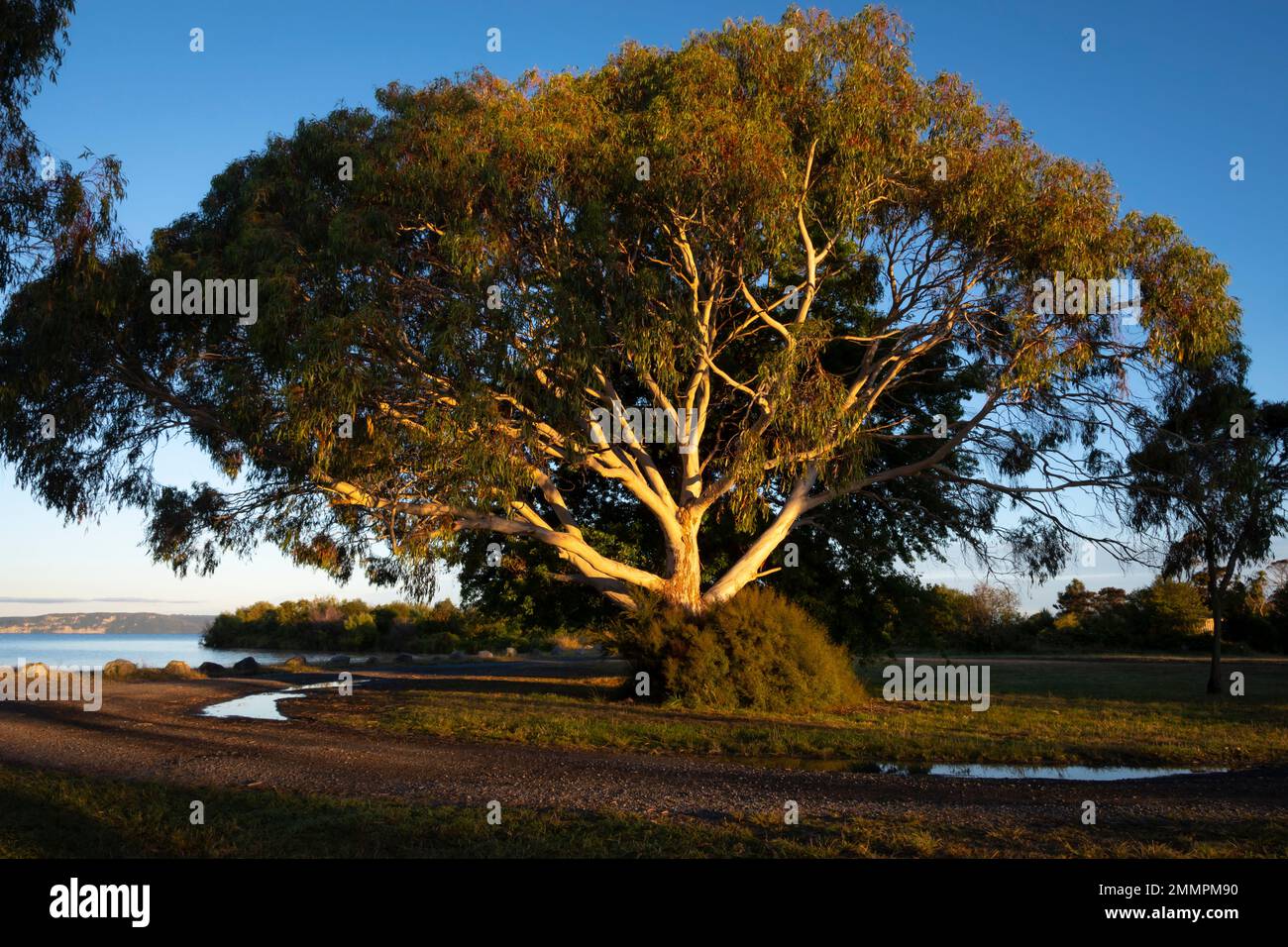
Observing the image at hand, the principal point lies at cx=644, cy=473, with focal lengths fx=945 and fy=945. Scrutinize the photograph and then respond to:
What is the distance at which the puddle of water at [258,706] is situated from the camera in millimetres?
14148

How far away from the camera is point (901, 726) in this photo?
12734 mm

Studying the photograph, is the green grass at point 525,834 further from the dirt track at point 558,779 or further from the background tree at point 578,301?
the background tree at point 578,301

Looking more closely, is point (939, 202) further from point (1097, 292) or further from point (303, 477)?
point (303, 477)

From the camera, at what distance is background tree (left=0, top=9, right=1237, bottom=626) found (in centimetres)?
1395

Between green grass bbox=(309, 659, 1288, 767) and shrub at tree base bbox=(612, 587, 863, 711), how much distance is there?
2.08 ft

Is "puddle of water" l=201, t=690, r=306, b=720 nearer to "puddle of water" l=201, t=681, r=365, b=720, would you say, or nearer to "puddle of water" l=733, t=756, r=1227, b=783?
"puddle of water" l=201, t=681, r=365, b=720

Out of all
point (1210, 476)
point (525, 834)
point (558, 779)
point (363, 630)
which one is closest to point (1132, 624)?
point (1210, 476)

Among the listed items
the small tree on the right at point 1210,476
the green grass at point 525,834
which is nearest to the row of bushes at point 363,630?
the small tree on the right at point 1210,476

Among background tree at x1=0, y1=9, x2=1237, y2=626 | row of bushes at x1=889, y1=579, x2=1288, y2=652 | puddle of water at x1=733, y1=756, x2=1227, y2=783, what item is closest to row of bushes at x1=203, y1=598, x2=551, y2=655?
row of bushes at x1=889, y1=579, x2=1288, y2=652

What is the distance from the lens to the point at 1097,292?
15414mm

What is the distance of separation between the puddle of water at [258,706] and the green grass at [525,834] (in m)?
7.33

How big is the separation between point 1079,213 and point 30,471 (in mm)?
18555
